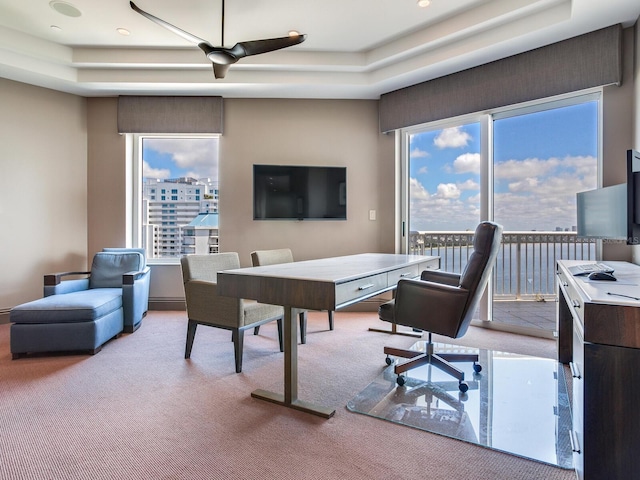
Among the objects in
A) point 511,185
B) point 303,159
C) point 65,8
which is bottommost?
point 511,185

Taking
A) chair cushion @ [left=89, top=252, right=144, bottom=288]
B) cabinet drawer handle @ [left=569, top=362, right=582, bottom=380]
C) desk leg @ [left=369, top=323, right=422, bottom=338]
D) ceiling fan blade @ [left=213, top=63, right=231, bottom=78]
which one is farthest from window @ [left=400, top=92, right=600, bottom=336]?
chair cushion @ [left=89, top=252, right=144, bottom=288]

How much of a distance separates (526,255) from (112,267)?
4.53 meters

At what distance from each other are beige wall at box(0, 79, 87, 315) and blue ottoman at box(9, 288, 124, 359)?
4.94ft

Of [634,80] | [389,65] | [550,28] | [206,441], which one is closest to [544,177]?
A: [634,80]

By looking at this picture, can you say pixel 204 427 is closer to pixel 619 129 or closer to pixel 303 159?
pixel 303 159

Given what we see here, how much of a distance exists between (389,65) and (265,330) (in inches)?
124

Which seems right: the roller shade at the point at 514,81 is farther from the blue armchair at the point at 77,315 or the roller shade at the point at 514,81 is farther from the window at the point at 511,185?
the blue armchair at the point at 77,315

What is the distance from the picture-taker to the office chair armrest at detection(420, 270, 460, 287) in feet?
9.24

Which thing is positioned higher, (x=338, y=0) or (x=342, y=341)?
(x=338, y=0)

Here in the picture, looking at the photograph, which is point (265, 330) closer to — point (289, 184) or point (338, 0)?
point (289, 184)

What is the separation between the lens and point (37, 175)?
13.8 ft

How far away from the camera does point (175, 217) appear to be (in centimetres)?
484

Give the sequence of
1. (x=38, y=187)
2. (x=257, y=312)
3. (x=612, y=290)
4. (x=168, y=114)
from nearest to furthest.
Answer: (x=612, y=290) < (x=257, y=312) < (x=38, y=187) < (x=168, y=114)

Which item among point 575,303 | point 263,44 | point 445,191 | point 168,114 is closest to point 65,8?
point 168,114
